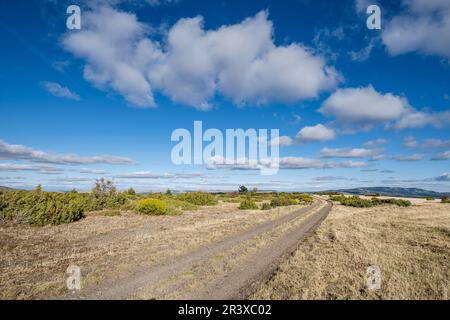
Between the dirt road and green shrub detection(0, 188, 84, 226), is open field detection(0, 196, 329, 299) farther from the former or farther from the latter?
green shrub detection(0, 188, 84, 226)

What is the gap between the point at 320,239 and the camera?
55.1 feet

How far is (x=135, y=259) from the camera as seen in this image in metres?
11.9

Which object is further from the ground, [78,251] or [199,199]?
[199,199]

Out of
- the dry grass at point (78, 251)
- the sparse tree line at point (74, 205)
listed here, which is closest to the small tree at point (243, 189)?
the sparse tree line at point (74, 205)

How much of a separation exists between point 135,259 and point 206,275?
152 inches

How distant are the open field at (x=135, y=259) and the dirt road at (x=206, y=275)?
0.03 metres

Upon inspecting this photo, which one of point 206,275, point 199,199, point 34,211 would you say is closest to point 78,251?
point 206,275

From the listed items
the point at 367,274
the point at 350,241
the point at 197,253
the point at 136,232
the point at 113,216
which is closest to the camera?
the point at 367,274

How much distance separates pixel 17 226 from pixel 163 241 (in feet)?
39.7

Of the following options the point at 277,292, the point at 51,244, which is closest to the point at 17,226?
the point at 51,244

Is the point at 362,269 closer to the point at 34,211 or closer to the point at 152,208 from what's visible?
the point at 34,211

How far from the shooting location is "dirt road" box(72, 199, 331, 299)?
319 inches

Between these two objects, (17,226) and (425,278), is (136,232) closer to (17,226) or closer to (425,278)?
(17,226)
